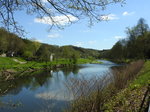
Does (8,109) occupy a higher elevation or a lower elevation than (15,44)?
lower

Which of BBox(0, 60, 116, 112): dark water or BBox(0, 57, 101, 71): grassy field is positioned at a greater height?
BBox(0, 57, 101, 71): grassy field

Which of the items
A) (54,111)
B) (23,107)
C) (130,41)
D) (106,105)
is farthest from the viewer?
(130,41)

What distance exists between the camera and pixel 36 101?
452 inches

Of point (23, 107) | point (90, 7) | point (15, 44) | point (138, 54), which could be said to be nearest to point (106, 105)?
point (90, 7)

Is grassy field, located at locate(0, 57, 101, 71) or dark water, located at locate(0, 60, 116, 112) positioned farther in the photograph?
dark water, located at locate(0, 60, 116, 112)

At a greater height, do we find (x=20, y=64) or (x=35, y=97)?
(x=20, y=64)

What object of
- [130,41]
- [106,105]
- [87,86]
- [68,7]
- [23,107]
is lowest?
[23,107]

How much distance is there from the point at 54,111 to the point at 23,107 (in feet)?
7.96

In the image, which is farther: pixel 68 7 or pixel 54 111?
pixel 54 111

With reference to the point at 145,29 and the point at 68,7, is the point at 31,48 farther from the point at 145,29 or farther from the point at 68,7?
the point at 68,7

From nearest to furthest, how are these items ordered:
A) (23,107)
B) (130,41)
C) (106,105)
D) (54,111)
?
(106,105), (54,111), (23,107), (130,41)

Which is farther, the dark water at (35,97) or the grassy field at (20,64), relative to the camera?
the dark water at (35,97)

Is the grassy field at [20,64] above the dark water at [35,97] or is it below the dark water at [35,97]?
above

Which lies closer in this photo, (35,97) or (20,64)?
(35,97)
